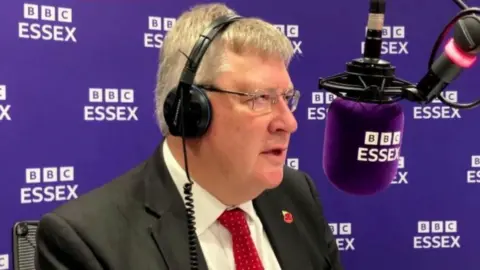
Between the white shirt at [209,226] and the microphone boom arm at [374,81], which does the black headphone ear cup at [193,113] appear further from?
the microphone boom arm at [374,81]

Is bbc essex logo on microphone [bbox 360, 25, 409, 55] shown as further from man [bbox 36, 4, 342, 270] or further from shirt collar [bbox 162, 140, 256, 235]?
shirt collar [bbox 162, 140, 256, 235]

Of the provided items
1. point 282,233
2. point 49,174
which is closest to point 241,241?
point 282,233

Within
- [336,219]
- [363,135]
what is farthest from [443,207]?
[363,135]

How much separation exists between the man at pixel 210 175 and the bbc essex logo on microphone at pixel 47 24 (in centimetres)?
90

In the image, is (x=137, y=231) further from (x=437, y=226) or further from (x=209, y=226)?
(x=437, y=226)

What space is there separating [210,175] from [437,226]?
176 cm

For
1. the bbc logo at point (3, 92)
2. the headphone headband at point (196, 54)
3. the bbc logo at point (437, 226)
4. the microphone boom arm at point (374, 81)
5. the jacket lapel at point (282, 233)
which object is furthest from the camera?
the bbc logo at point (437, 226)

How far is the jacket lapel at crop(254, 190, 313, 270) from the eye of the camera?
5.33 ft

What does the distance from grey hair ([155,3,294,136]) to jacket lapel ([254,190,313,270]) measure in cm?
42

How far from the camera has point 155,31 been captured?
8.28 feet

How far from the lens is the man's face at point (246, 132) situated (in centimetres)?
145

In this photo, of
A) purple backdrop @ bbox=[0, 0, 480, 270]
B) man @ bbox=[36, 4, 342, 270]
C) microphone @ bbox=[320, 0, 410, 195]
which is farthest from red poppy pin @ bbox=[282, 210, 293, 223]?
purple backdrop @ bbox=[0, 0, 480, 270]

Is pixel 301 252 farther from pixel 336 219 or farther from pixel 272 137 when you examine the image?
pixel 336 219

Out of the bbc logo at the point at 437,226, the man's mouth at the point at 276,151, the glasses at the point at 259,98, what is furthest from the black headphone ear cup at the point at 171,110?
the bbc logo at the point at 437,226
